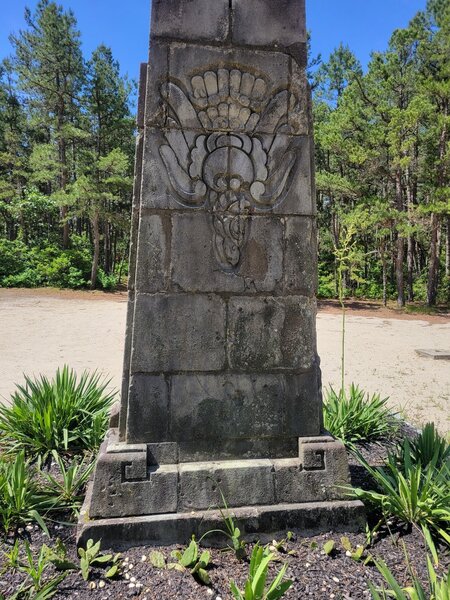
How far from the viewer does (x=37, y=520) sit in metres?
2.35

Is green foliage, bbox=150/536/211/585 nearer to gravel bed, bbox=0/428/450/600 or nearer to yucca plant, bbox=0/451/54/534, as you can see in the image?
gravel bed, bbox=0/428/450/600

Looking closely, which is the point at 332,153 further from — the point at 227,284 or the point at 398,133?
the point at 227,284

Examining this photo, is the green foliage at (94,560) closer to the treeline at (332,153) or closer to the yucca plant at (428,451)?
the yucca plant at (428,451)

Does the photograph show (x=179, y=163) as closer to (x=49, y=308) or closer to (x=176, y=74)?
(x=176, y=74)

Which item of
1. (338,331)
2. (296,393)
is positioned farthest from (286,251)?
(338,331)

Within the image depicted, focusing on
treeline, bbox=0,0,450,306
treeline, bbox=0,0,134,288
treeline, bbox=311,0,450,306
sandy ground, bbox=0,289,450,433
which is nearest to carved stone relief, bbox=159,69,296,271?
sandy ground, bbox=0,289,450,433

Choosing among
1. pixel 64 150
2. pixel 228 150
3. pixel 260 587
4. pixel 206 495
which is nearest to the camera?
pixel 260 587

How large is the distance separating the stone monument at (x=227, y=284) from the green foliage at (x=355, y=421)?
1.32 metres

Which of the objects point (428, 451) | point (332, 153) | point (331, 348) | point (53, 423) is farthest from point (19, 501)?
point (332, 153)

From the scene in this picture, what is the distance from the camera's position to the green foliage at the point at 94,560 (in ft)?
6.78

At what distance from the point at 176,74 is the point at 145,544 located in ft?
8.97

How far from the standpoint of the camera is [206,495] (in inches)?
94.9

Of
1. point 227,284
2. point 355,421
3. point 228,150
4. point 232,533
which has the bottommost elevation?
point 232,533

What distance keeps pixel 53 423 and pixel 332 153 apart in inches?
961
